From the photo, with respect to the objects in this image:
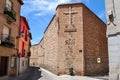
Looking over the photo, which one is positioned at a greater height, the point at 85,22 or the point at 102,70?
the point at 85,22

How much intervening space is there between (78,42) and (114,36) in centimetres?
1102

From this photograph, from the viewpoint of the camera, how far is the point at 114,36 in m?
6.07

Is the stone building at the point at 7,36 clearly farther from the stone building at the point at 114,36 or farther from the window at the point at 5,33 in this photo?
the stone building at the point at 114,36

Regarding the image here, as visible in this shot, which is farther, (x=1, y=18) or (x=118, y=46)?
(x=1, y=18)

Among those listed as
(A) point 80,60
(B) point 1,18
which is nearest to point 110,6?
(B) point 1,18

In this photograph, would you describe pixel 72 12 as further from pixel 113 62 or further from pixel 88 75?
pixel 113 62

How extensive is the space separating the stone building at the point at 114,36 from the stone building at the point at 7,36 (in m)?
9.32

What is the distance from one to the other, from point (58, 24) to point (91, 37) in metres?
3.90

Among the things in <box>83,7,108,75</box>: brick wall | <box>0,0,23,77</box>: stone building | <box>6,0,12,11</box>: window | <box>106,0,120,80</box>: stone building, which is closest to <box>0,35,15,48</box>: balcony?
<box>0,0,23,77</box>: stone building

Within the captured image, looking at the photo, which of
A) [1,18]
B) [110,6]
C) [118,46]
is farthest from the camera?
[1,18]

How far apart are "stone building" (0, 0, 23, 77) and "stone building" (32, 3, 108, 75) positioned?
4571mm

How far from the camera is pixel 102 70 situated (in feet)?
58.4

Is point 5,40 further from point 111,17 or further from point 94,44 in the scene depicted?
point 111,17

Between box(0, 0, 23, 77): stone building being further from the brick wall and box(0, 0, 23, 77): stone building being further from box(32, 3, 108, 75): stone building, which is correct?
the brick wall
